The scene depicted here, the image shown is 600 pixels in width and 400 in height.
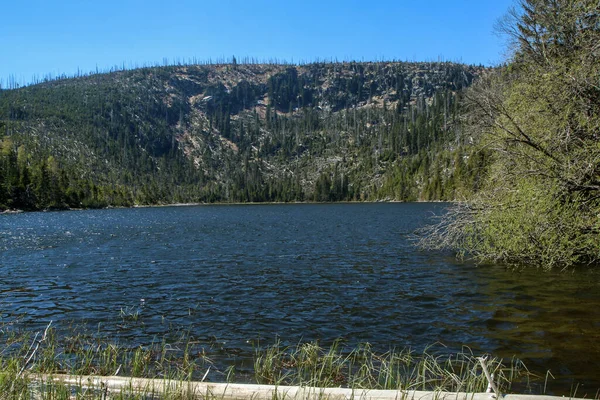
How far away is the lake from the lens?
1270 centimetres

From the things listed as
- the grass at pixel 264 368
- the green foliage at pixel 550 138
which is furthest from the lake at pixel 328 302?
the green foliage at pixel 550 138

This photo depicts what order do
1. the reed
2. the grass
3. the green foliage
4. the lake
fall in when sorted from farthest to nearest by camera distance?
1. the green foliage
2. the lake
3. the reed
4. the grass

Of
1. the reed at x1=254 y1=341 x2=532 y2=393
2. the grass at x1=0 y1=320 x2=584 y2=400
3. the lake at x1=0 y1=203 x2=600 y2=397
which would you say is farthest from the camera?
the lake at x1=0 y1=203 x2=600 y2=397

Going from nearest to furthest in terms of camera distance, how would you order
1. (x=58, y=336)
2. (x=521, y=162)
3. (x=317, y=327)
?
(x=58, y=336) → (x=317, y=327) → (x=521, y=162)

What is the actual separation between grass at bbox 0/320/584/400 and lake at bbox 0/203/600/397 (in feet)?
2.96

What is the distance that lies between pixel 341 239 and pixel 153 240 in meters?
19.9

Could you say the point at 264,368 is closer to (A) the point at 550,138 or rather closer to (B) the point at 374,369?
(B) the point at 374,369

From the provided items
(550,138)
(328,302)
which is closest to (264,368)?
(328,302)

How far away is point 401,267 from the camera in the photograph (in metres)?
25.6

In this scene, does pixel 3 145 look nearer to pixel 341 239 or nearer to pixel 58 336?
pixel 341 239

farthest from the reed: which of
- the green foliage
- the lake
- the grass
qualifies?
the green foliage

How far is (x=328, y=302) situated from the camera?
1791cm

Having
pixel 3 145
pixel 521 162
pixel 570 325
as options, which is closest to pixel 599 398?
pixel 570 325

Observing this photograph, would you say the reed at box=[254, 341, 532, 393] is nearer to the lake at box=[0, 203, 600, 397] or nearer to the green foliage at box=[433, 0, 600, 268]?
the lake at box=[0, 203, 600, 397]
